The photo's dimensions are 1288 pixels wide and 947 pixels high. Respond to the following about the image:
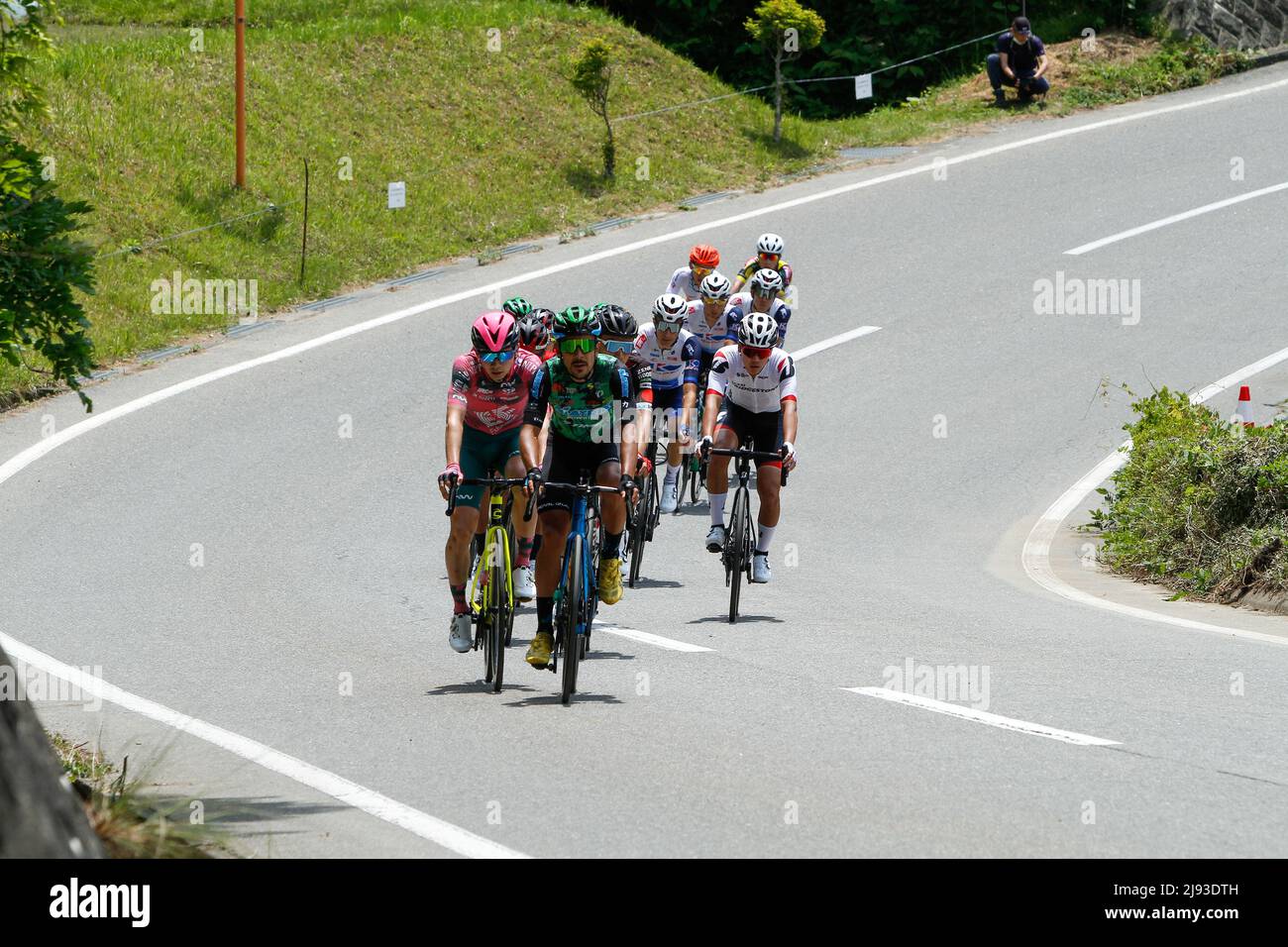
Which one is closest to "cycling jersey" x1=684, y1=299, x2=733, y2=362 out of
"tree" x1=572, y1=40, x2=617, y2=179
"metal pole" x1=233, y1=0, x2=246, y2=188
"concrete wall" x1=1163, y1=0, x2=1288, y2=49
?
"metal pole" x1=233, y1=0, x2=246, y2=188

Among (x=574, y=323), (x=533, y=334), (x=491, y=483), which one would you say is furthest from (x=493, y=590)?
(x=533, y=334)

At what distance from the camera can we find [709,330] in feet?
47.6

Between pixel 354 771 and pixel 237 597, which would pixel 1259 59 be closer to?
pixel 237 597

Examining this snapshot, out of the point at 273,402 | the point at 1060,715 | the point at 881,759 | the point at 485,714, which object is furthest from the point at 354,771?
the point at 273,402

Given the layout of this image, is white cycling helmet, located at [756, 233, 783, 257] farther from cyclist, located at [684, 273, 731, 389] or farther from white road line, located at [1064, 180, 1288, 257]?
white road line, located at [1064, 180, 1288, 257]

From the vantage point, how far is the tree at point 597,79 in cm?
2430

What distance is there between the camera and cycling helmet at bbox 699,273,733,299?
1423cm

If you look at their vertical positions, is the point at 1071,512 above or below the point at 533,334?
below

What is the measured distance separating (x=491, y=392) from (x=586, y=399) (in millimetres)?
664

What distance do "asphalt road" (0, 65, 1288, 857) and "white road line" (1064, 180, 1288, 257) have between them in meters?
0.20

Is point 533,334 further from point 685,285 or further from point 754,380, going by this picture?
point 685,285

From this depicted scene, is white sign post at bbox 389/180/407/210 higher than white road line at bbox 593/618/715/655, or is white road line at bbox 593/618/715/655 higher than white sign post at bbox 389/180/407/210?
white sign post at bbox 389/180/407/210

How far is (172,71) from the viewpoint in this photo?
23.5 metres

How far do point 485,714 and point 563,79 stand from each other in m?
19.9
